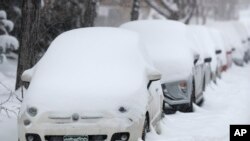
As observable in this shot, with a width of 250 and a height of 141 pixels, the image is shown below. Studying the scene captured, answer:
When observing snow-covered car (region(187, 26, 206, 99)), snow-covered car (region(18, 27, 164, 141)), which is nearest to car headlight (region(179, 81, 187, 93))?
snow-covered car (region(187, 26, 206, 99))

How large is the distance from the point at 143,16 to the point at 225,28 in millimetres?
25969

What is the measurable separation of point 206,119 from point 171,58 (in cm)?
154

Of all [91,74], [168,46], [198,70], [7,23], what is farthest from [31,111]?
[7,23]

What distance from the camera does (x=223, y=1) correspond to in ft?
363

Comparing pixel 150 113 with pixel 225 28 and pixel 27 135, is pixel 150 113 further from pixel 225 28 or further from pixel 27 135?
pixel 225 28

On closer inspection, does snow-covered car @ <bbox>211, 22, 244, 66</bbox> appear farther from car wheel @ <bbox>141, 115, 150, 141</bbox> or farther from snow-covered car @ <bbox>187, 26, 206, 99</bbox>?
car wheel @ <bbox>141, 115, 150, 141</bbox>

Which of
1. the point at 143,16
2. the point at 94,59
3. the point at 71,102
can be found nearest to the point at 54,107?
the point at 71,102

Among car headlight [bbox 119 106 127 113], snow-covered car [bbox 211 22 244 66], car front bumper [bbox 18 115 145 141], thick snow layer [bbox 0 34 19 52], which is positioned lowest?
snow-covered car [bbox 211 22 244 66]

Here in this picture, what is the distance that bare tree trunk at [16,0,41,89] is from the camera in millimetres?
12703

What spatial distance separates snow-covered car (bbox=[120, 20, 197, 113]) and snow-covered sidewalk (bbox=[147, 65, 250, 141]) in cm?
33

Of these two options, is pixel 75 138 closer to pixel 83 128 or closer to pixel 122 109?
pixel 83 128

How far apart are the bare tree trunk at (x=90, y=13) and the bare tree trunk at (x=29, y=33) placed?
19.0 feet

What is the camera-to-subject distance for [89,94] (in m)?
7.86

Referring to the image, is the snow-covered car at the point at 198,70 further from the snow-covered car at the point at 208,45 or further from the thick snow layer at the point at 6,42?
the thick snow layer at the point at 6,42
